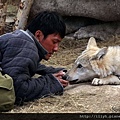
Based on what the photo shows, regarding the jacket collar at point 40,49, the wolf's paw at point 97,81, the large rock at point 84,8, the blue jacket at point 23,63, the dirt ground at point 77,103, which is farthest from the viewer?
the large rock at point 84,8

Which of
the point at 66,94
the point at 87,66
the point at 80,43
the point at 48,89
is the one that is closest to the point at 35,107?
the point at 48,89

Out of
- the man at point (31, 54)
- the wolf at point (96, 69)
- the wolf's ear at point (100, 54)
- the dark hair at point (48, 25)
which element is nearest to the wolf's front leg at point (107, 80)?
the wolf at point (96, 69)

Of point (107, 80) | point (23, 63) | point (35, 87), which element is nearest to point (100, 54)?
point (107, 80)

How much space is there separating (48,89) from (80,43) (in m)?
4.69

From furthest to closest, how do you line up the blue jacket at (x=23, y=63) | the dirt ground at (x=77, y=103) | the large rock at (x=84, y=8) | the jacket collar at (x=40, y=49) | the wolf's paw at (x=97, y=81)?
the large rock at (x=84, y=8) < the wolf's paw at (x=97, y=81) < the jacket collar at (x=40, y=49) < the dirt ground at (x=77, y=103) < the blue jacket at (x=23, y=63)

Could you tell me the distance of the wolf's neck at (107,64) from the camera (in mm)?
5488

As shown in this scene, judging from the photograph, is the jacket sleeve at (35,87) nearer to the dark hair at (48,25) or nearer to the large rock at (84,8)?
the dark hair at (48,25)

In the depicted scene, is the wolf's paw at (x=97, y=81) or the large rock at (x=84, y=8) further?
the large rock at (x=84, y=8)

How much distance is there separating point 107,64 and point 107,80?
0.87 ft

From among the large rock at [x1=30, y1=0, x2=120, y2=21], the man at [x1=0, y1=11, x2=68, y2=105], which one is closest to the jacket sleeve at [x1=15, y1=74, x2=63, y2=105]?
the man at [x1=0, y1=11, x2=68, y2=105]

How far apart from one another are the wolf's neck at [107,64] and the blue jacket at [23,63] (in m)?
1.05

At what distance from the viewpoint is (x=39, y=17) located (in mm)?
4641

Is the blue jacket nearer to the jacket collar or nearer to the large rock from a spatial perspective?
the jacket collar

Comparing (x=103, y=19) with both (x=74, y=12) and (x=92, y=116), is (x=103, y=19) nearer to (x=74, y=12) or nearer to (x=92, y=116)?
(x=74, y=12)
